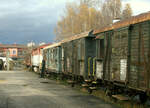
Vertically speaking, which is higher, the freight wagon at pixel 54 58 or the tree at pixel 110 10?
the tree at pixel 110 10

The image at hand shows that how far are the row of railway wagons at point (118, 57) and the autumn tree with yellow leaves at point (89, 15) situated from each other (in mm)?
38775

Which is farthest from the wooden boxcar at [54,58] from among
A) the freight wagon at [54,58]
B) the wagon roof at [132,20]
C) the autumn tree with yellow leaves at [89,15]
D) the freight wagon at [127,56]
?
the autumn tree with yellow leaves at [89,15]

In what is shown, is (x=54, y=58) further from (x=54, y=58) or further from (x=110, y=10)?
(x=110, y=10)

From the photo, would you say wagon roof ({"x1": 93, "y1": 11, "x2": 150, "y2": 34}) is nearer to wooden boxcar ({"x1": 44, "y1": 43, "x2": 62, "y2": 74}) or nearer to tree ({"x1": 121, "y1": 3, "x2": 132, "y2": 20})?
wooden boxcar ({"x1": 44, "y1": 43, "x2": 62, "y2": 74})

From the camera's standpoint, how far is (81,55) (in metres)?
16.2

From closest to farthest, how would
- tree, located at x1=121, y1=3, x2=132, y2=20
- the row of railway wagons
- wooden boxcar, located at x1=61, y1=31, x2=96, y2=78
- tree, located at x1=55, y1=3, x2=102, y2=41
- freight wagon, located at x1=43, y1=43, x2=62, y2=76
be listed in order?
the row of railway wagons
wooden boxcar, located at x1=61, y1=31, x2=96, y2=78
freight wagon, located at x1=43, y1=43, x2=62, y2=76
tree, located at x1=121, y1=3, x2=132, y2=20
tree, located at x1=55, y1=3, x2=102, y2=41

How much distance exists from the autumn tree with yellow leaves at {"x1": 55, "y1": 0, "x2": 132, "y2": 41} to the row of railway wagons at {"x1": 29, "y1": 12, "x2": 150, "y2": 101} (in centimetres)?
3877

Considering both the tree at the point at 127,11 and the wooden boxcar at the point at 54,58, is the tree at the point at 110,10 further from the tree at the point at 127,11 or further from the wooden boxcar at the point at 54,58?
the wooden boxcar at the point at 54,58

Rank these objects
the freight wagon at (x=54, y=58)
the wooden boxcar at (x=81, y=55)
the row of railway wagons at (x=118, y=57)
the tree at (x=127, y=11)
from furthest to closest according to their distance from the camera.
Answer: the tree at (x=127, y=11)
the freight wagon at (x=54, y=58)
the wooden boxcar at (x=81, y=55)
the row of railway wagons at (x=118, y=57)

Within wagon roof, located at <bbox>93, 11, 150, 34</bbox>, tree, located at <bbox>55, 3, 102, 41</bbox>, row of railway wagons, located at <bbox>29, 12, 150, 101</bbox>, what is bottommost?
row of railway wagons, located at <bbox>29, 12, 150, 101</bbox>

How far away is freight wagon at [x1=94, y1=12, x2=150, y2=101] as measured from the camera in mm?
8820

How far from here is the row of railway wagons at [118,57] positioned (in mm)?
8922

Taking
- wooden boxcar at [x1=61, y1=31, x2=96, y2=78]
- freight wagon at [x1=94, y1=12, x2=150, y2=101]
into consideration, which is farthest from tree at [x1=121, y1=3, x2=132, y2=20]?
freight wagon at [x1=94, y1=12, x2=150, y2=101]

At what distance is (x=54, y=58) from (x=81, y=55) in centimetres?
937
